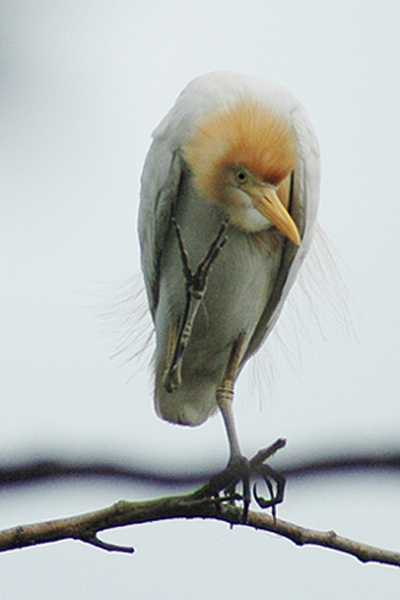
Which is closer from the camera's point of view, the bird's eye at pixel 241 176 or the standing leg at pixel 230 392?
the bird's eye at pixel 241 176

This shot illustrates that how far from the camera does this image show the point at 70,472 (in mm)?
970

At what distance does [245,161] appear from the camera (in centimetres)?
208

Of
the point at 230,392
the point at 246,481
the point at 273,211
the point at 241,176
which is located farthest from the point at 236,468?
the point at 241,176

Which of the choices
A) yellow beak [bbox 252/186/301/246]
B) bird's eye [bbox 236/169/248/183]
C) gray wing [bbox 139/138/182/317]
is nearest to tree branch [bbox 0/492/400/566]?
yellow beak [bbox 252/186/301/246]

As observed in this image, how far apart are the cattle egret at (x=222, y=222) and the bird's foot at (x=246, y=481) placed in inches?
3.2

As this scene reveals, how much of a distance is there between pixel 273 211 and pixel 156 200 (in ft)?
1.45

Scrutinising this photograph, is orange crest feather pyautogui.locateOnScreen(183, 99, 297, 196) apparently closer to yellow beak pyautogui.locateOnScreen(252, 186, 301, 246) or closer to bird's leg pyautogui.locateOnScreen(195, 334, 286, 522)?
yellow beak pyautogui.locateOnScreen(252, 186, 301, 246)

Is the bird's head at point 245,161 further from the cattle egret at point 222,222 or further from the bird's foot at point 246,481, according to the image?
the bird's foot at point 246,481

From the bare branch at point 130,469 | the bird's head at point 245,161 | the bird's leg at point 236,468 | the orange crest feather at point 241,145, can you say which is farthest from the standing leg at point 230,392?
the bare branch at point 130,469

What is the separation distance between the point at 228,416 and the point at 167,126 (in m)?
0.84

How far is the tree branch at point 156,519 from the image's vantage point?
140 centimetres

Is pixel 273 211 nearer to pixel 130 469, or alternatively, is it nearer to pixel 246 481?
pixel 246 481

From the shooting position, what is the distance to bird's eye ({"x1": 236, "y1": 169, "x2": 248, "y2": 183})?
210 centimetres

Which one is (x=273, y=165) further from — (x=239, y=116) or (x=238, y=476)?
(x=238, y=476)
